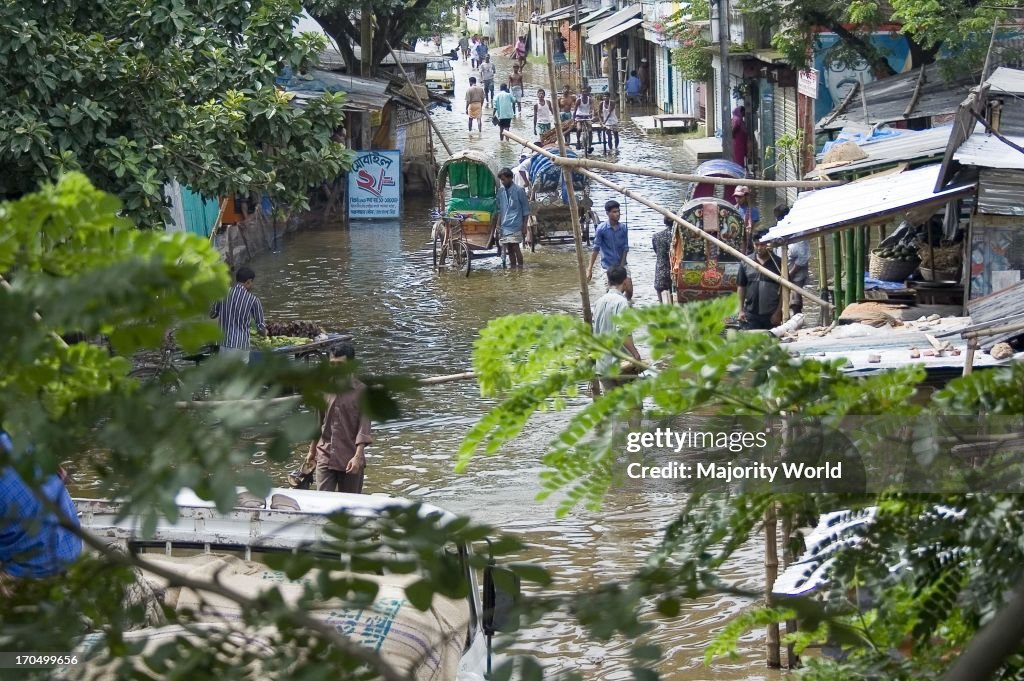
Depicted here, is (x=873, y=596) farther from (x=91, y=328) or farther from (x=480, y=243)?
(x=480, y=243)

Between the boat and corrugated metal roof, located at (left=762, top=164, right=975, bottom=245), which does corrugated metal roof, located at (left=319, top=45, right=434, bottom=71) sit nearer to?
corrugated metal roof, located at (left=762, top=164, right=975, bottom=245)

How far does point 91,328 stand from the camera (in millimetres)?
1767

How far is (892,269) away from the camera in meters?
12.2

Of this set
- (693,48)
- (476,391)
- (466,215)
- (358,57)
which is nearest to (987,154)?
(476,391)

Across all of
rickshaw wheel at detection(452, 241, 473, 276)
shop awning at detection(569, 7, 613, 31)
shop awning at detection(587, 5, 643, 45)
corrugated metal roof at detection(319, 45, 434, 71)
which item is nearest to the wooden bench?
corrugated metal roof at detection(319, 45, 434, 71)

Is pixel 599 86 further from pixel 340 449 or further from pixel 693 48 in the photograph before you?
pixel 340 449

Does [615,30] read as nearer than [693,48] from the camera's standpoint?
No

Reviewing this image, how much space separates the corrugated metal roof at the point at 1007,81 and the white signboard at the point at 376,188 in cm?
1135

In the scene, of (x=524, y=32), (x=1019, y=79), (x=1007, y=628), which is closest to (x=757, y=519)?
(x=1007, y=628)

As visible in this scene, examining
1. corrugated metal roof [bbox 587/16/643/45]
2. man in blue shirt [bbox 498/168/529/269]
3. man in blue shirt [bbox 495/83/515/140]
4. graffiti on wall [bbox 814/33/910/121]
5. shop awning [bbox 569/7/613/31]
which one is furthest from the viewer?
shop awning [bbox 569/7/613/31]

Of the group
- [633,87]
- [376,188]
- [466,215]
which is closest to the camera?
[466,215]

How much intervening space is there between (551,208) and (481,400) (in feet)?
25.4

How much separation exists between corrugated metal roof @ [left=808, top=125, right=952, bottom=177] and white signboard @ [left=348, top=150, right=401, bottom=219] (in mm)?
10601

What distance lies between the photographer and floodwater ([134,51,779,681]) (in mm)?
7383
